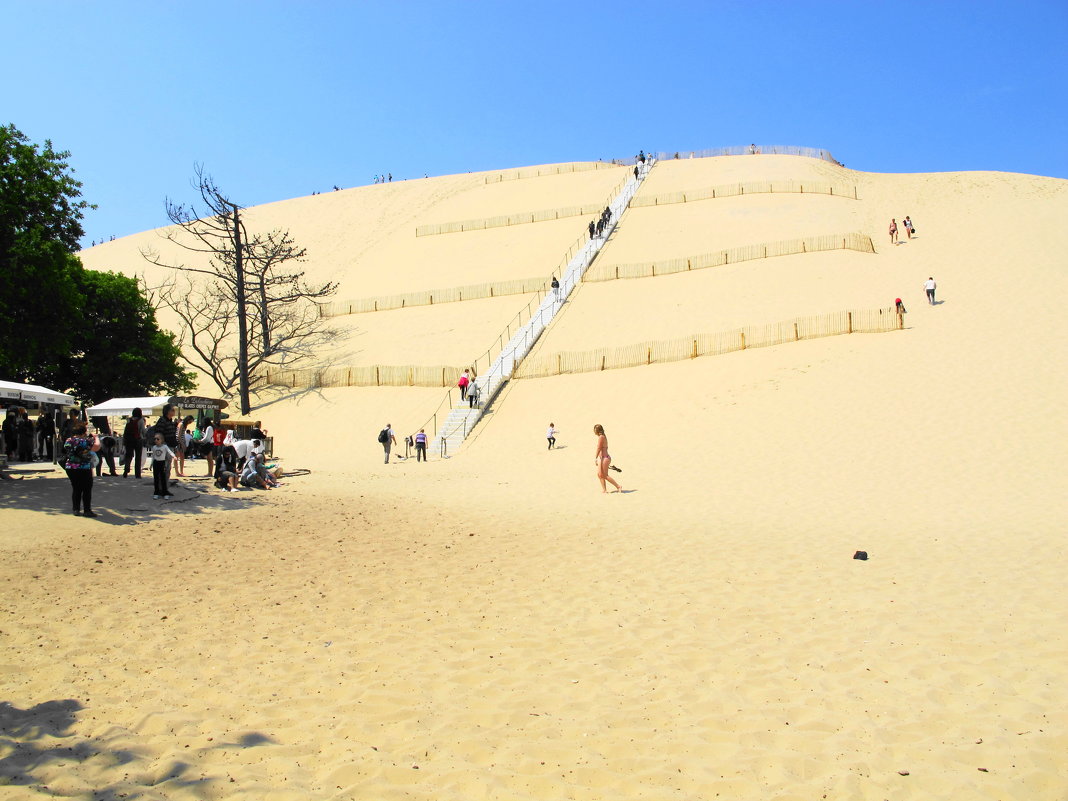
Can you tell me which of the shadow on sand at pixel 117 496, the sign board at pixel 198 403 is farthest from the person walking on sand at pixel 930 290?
the sign board at pixel 198 403

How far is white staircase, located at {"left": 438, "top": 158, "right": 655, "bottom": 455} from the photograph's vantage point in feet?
79.4

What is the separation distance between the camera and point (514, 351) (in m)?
29.8

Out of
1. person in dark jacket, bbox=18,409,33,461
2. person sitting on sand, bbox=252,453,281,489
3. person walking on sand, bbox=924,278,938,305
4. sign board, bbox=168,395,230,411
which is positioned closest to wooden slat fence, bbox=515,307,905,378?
person walking on sand, bbox=924,278,938,305

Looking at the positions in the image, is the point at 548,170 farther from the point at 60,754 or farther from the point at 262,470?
the point at 60,754

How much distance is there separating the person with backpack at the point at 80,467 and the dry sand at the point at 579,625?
359mm

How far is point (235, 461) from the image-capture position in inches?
619

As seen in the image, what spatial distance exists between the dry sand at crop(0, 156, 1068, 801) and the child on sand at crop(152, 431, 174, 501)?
1.85ft

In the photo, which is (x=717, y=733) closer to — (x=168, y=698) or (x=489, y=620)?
(x=489, y=620)

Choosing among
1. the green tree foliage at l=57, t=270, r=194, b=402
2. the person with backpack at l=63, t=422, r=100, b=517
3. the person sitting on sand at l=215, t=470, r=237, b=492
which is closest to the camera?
the person with backpack at l=63, t=422, r=100, b=517

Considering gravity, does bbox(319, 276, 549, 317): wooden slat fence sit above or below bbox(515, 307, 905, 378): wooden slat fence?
above

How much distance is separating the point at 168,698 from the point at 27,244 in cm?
1187

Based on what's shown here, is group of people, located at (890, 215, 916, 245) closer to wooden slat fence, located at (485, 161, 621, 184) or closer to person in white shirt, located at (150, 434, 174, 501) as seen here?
wooden slat fence, located at (485, 161, 621, 184)

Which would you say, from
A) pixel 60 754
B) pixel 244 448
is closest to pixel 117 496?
pixel 244 448

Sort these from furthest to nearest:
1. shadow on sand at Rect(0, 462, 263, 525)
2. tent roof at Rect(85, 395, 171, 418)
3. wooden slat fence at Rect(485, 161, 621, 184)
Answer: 1. wooden slat fence at Rect(485, 161, 621, 184)
2. tent roof at Rect(85, 395, 171, 418)
3. shadow on sand at Rect(0, 462, 263, 525)
